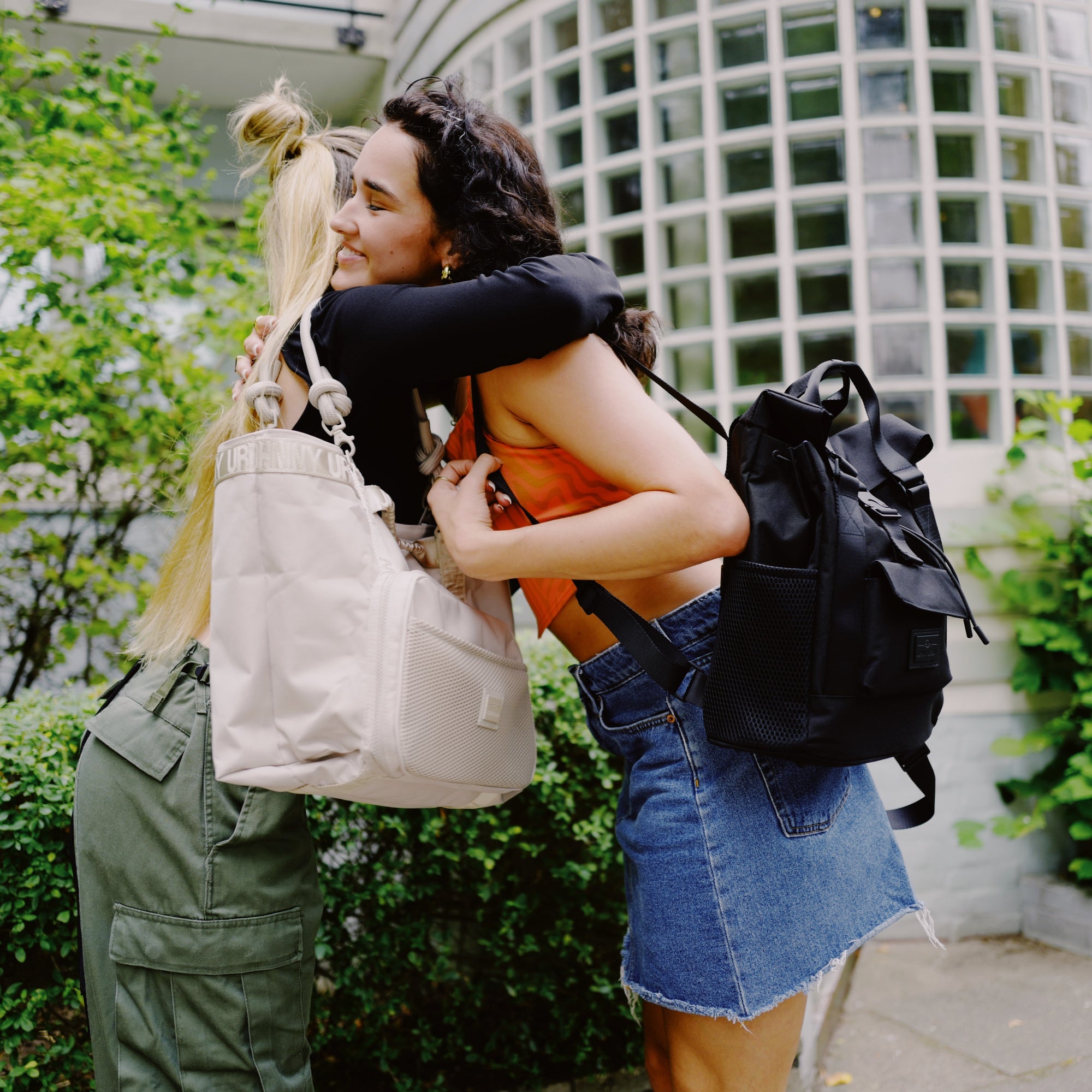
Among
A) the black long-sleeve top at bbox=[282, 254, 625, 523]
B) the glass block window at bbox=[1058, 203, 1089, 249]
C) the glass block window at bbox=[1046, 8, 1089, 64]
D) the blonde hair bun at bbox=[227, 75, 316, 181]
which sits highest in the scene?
the glass block window at bbox=[1046, 8, 1089, 64]

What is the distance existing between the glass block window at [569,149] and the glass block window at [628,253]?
0.39 metres

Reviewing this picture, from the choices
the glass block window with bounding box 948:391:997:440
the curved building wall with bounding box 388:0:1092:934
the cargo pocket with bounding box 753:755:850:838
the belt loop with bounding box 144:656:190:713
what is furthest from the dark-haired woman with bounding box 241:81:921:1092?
the glass block window with bounding box 948:391:997:440

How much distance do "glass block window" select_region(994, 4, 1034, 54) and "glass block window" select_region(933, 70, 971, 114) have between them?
0.58 feet

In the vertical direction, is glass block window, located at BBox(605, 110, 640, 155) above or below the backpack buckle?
above

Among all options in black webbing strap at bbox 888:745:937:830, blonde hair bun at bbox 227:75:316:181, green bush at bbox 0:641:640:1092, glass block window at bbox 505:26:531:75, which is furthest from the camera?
glass block window at bbox 505:26:531:75

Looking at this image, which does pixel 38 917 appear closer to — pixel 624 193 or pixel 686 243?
pixel 686 243

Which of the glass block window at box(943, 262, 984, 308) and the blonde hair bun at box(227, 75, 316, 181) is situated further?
the glass block window at box(943, 262, 984, 308)

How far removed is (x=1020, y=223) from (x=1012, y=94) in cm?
51

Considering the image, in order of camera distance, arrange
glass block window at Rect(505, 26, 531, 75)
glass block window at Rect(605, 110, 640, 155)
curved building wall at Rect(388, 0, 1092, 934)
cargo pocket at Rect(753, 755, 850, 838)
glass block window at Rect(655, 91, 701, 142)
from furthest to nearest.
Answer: glass block window at Rect(505, 26, 531, 75), glass block window at Rect(605, 110, 640, 155), glass block window at Rect(655, 91, 701, 142), curved building wall at Rect(388, 0, 1092, 934), cargo pocket at Rect(753, 755, 850, 838)

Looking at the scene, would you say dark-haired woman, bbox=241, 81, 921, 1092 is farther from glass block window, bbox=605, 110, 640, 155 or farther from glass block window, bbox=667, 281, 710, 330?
glass block window, bbox=605, 110, 640, 155

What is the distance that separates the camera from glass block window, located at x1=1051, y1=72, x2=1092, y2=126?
12.8 ft

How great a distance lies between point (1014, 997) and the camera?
129 inches

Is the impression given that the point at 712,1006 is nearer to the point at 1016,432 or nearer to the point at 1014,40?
the point at 1016,432

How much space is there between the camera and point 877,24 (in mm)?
3787
